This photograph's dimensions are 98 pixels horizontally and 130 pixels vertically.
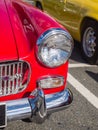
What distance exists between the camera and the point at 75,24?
514 cm

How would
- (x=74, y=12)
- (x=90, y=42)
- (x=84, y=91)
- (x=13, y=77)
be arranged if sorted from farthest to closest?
(x=74, y=12), (x=90, y=42), (x=84, y=91), (x=13, y=77)

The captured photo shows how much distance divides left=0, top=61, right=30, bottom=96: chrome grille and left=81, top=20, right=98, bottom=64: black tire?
2.42m

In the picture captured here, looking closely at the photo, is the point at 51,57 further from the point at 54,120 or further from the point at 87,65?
the point at 87,65

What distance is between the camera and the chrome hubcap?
4.86 meters

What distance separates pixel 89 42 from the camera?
494 centimetres

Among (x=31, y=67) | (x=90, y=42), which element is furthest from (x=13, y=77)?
(x=90, y=42)

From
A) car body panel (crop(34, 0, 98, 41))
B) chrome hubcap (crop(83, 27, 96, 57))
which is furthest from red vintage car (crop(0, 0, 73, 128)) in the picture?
chrome hubcap (crop(83, 27, 96, 57))

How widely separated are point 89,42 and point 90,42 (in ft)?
0.08

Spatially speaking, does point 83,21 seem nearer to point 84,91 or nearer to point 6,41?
point 84,91

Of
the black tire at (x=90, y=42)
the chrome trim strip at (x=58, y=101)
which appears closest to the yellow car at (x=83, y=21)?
the black tire at (x=90, y=42)

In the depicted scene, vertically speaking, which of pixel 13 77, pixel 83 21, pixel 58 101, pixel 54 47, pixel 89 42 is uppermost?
pixel 54 47

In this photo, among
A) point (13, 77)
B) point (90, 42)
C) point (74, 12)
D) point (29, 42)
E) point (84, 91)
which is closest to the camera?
point (13, 77)

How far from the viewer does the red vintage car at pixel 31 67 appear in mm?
2436

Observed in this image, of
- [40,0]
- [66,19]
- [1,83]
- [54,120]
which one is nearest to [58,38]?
[1,83]
